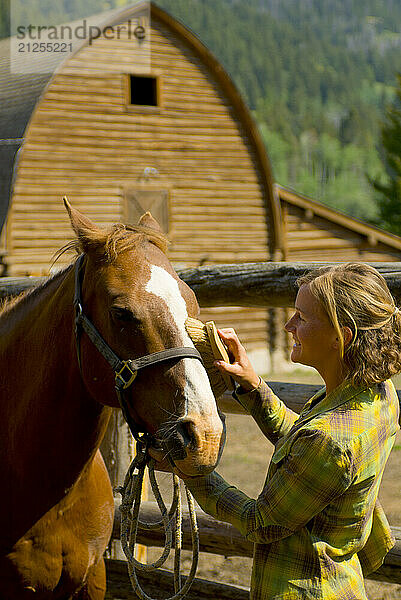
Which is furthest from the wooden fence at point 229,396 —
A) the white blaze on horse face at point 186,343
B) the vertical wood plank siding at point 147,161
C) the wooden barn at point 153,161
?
the vertical wood plank siding at point 147,161

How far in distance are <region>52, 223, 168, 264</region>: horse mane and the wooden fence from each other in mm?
980

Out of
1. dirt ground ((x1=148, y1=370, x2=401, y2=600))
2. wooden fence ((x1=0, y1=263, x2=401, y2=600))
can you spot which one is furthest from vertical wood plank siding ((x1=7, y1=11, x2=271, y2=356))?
wooden fence ((x1=0, y1=263, x2=401, y2=600))

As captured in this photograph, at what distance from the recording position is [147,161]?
13.8 m

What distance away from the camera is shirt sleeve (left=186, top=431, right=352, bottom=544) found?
1599mm

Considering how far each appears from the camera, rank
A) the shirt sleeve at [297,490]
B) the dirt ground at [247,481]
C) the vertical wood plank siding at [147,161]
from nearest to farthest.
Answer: the shirt sleeve at [297,490], the dirt ground at [247,481], the vertical wood plank siding at [147,161]

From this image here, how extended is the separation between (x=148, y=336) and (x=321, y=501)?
2.40ft

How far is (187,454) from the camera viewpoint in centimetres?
189

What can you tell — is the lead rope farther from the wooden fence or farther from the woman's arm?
the wooden fence

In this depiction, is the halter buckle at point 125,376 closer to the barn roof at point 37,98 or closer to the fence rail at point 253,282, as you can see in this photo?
the fence rail at point 253,282

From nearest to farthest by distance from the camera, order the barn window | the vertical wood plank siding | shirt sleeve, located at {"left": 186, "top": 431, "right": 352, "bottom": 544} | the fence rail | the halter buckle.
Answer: shirt sleeve, located at {"left": 186, "top": 431, "right": 352, "bottom": 544} < the halter buckle < the fence rail < the vertical wood plank siding < the barn window

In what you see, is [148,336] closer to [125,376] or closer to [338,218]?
[125,376]

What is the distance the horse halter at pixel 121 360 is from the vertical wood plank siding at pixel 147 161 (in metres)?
10.5

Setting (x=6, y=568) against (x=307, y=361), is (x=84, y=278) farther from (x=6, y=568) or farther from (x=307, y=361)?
(x=6, y=568)

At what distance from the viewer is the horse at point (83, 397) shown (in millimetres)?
1973
